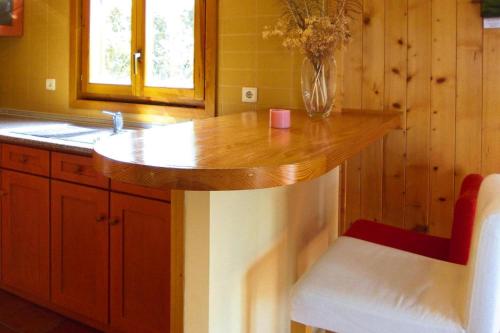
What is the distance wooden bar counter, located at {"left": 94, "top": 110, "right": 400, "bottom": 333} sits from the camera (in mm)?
993

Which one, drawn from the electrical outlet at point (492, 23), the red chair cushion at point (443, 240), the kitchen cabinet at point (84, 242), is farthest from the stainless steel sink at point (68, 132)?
the electrical outlet at point (492, 23)

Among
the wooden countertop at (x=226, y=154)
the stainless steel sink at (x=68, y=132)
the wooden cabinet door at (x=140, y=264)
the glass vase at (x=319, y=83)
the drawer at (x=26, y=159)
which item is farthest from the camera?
the stainless steel sink at (x=68, y=132)

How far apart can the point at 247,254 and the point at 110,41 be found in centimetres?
222

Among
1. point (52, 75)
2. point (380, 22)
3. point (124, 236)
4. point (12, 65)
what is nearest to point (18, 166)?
point (124, 236)

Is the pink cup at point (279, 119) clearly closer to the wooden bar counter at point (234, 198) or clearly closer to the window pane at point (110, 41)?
the wooden bar counter at point (234, 198)

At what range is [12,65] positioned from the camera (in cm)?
364

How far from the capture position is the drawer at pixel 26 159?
8.13ft

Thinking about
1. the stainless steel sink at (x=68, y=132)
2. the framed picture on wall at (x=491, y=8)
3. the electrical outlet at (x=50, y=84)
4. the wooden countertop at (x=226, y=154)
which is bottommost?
the wooden countertop at (x=226, y=154)

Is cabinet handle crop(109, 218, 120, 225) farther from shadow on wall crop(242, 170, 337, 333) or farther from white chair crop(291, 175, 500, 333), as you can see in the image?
white chair crop(291, 175, 500, 333)

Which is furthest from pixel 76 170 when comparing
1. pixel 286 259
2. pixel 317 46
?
pixel 317 46

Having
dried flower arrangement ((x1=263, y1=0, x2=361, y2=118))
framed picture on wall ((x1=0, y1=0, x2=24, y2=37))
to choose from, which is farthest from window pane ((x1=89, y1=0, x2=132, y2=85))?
dried flower arrangement ((x1=263, y1=0, x2=361, y2=118))

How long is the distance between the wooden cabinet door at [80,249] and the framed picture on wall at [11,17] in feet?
5.07

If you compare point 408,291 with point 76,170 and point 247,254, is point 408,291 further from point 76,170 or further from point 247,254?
point 76,170

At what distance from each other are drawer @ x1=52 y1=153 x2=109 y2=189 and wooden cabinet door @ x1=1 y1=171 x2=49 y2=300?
0.37ft
